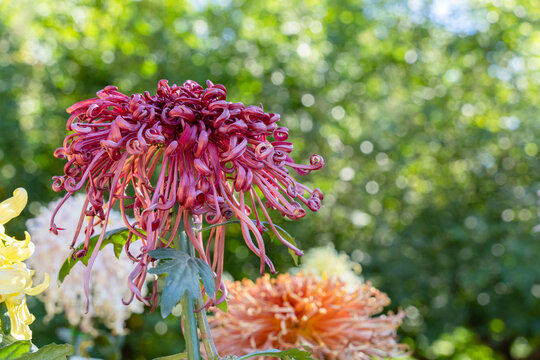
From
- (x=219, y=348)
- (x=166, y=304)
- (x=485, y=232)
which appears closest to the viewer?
(x=166, y=304)

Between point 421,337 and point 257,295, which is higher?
point 257,295

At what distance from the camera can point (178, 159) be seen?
1.68 ft

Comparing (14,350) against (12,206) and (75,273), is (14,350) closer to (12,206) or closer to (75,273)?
(12,206)

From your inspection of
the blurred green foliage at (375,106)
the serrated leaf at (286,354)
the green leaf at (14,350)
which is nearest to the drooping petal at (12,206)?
the green leaf at (14,350)

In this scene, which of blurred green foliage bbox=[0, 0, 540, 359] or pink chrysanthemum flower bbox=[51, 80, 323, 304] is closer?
pink chrysanthemum flower bbox=[51, 80, 323, 304]

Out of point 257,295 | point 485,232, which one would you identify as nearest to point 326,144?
point 485,232

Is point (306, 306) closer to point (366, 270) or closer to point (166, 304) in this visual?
point (166, 304)

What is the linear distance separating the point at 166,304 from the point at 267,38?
3.05m

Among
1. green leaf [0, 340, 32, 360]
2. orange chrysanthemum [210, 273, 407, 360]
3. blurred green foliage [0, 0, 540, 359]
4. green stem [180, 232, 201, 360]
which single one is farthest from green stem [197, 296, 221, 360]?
blurred green foliage [0, 0, 540, 359]

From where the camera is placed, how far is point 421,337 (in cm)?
318

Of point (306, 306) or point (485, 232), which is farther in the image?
point (485, 232)

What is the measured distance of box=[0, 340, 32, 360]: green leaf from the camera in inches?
18.5

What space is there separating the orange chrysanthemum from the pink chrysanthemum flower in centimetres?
35

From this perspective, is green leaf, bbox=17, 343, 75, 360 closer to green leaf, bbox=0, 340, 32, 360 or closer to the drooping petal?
green leaf, bbox=0, 340, 32, 360
